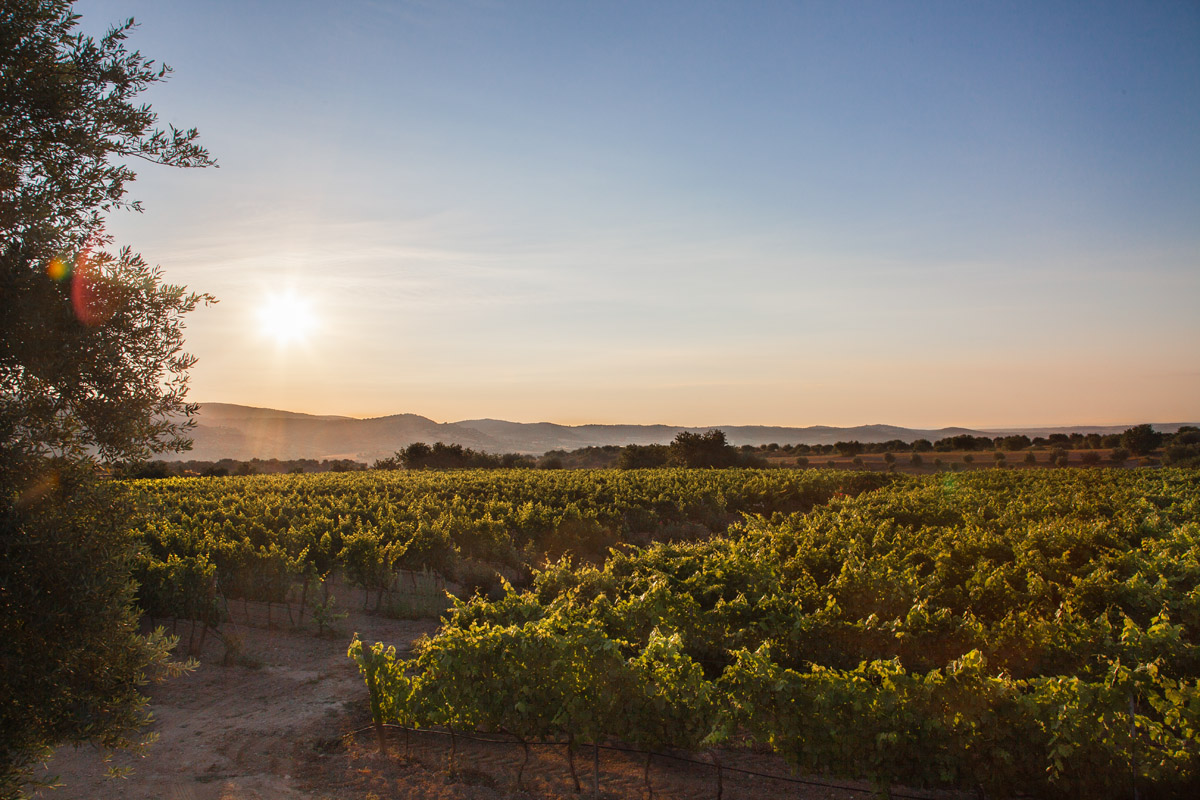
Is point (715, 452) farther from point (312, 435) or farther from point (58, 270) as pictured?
point (312, 435)

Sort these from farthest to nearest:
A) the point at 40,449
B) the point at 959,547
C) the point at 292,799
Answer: the point at 959,547 → the point at 292,799 → the point at 40,449

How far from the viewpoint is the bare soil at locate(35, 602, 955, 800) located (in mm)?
7332

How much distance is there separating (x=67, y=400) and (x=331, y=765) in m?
5.47

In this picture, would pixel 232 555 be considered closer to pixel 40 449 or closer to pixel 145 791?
pixel 145 791

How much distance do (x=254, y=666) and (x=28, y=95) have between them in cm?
1012

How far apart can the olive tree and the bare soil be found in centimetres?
147

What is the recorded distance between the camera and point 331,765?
26.7 feet

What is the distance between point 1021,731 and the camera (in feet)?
19.5

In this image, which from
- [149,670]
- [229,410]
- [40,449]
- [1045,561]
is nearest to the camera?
[40,449]

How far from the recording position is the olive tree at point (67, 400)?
4742 mm

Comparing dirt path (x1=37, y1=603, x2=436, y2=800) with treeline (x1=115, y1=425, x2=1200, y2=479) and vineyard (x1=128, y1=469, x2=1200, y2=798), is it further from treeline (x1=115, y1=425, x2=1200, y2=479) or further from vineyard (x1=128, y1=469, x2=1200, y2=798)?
treeline (x1=115, y1=425, x2=1200, y2=479)

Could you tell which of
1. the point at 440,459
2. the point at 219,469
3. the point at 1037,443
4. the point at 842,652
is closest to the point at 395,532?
the point at 842,652

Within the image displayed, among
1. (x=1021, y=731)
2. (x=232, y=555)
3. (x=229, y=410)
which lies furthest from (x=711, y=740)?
(x=229, y=410)

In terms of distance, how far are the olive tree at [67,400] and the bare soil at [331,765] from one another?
1.47 metres
